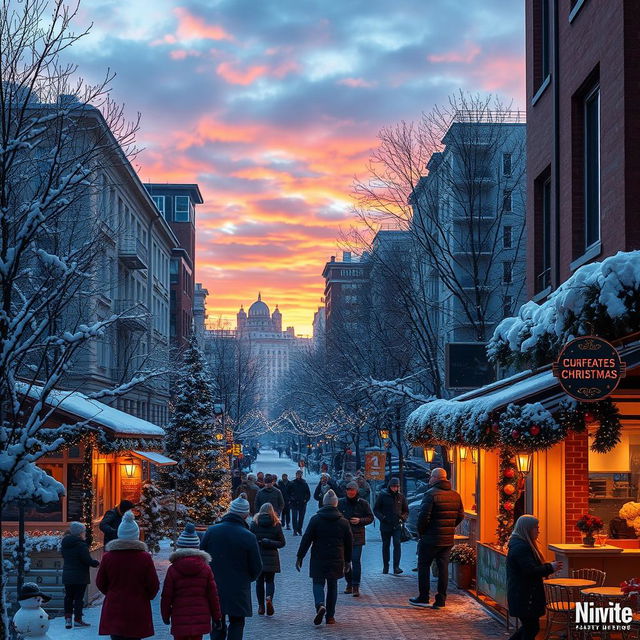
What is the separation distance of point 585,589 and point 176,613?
4939mm

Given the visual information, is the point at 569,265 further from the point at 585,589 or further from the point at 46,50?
the point at 46,50

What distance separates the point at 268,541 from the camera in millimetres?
15219

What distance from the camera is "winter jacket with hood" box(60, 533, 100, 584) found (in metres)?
14.4

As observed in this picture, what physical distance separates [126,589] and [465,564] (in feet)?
31.4

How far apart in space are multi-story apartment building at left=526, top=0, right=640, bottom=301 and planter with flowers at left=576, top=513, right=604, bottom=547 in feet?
11.2

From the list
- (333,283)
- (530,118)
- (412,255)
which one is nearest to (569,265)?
(530,118)

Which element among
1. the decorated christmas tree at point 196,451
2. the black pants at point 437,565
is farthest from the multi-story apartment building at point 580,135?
the decorated christmas tree at point 196,451

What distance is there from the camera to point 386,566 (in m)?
20.3

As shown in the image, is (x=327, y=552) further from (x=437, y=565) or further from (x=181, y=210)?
(x=181, y=210)

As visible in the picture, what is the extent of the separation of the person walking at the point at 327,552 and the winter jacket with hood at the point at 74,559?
2945mm

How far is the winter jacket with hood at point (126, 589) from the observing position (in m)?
9.46

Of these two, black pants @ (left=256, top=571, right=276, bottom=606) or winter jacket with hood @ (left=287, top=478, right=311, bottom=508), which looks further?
winter jacket with hood @ (left=287, top=478, right=311, bottom=508)

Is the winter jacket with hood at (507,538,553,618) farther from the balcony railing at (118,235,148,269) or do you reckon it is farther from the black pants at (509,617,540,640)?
the balcony railing at (118,235,148,269)

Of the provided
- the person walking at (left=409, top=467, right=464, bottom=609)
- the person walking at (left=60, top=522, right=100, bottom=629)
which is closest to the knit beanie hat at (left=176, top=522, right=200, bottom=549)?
the person walking at (left=60, top=522, right=100, bottom=629)
